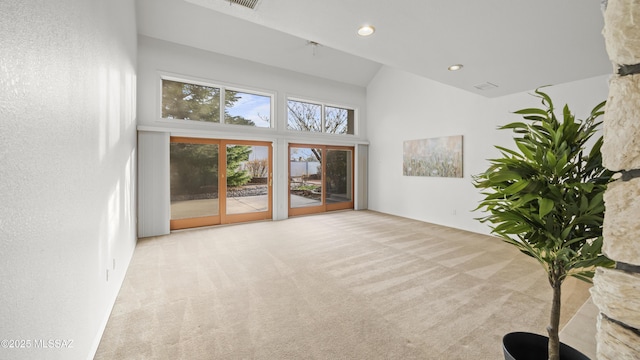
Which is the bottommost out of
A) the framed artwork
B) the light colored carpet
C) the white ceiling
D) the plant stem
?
the light colored carpet

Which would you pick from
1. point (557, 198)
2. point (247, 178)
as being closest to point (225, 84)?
point (247, 178)

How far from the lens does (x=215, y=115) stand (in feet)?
18.9

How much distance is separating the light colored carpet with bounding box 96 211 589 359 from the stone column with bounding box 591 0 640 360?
4.33 feet

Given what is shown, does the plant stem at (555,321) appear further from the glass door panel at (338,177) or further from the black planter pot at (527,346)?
the glass door panel at (338,177)

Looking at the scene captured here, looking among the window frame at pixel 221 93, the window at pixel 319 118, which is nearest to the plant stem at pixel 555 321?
the window frame at pixel 221 93

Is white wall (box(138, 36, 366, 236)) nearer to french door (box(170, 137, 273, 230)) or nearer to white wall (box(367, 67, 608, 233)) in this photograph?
french door (box(170, 137, 273, 230))

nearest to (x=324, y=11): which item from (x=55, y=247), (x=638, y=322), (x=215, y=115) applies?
(x=55, y=247)

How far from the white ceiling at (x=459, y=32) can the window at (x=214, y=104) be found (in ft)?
4.03

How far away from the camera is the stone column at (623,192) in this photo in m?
0.75

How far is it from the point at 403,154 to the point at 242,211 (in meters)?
4.33

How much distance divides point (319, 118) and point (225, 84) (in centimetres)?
258

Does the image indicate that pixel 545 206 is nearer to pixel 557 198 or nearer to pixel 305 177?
pixel 557 198

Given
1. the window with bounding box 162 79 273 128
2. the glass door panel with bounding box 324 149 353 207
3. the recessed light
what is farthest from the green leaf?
the glass door panel with bounding box 324 149 353 207

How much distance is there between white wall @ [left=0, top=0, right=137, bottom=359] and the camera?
2.97ft
